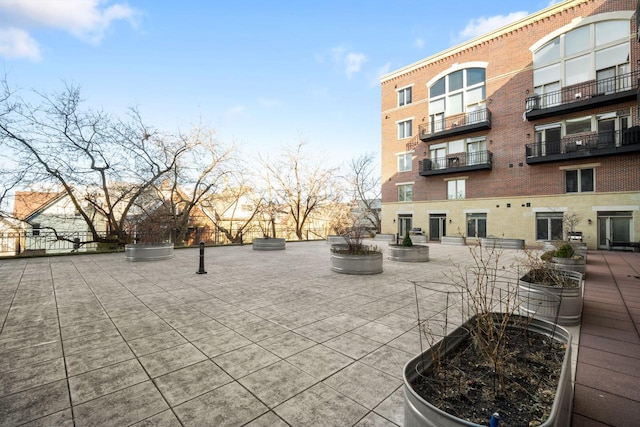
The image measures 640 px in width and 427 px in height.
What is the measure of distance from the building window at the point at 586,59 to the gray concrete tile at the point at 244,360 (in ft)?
79.4

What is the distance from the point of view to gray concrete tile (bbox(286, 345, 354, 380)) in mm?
3104

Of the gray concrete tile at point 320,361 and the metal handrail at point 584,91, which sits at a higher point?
the metal handrail at point 584,91

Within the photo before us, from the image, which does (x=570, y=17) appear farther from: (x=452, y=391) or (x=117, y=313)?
(x=117, y=313)

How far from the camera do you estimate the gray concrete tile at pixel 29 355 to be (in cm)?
327

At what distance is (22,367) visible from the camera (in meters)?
3.20

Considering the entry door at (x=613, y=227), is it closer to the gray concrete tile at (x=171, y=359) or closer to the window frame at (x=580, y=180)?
the window frame at (x=580, y=180)

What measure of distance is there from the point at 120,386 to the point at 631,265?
15889mm

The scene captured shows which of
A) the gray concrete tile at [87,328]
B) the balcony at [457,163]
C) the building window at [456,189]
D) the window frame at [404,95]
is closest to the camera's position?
the gray concrete tile at [87,328]

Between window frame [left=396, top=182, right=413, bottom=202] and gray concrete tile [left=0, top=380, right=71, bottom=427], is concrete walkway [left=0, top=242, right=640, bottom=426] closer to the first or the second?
gray concrete tile [left=0, top=380, right=71, bottom=427]

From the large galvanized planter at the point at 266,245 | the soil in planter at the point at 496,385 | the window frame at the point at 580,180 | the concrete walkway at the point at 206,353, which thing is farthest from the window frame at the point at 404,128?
the soil in planter at the point at 496,385

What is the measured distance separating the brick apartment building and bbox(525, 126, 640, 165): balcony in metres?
0.06

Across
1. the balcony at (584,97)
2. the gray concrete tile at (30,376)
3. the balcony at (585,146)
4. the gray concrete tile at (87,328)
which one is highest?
the balcony at (584,97)

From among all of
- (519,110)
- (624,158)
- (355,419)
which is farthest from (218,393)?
(519,110)

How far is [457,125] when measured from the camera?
23.5 m
